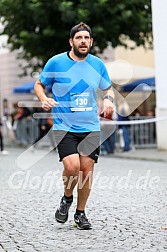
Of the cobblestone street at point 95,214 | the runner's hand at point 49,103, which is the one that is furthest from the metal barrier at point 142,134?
the runner's hand at point 49,103

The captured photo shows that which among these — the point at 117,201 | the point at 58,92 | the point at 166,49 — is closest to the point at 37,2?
the point at 166,49

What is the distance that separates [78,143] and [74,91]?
505 mm

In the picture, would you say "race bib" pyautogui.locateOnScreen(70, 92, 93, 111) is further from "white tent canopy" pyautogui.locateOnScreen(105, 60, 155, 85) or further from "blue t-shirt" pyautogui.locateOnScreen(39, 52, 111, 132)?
"white tent canopy" pyautogui.locateOnScreen(105, 60, 155, 85)

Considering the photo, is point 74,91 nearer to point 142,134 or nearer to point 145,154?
point 145,154

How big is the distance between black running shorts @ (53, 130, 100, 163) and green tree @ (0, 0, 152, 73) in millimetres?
13296

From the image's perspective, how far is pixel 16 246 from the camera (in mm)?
5320

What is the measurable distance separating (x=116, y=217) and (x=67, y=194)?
68cm

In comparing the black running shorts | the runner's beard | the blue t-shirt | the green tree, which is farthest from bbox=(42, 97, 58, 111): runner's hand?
the green tree

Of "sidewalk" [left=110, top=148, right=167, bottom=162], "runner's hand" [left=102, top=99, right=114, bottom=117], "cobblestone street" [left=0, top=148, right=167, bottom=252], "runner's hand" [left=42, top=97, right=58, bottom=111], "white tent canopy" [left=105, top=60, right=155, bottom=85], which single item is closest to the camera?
"cobblestone street" [left=0, top=148, right=167, bottom=252]

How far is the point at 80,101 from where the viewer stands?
19.9 feet

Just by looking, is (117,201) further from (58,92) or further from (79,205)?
(58,92)

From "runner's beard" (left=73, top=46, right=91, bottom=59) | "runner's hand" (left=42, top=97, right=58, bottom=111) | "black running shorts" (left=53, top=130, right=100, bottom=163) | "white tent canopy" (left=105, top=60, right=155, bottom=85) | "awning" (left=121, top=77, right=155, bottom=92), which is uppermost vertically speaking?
"runner's beard" (left=73, top=46, right=91, bottom=59)

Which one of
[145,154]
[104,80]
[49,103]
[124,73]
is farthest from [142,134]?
[49,103]

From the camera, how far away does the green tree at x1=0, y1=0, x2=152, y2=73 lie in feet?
A: 63.6
